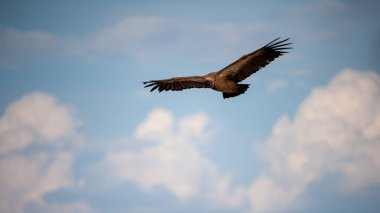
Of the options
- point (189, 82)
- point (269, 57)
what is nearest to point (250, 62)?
point (269, 57)

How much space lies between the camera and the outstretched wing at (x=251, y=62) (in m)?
26.5

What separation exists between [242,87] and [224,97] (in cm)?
87

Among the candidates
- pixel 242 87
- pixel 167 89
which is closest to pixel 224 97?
pixel 242 87

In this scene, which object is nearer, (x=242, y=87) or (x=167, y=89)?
(x=242, y=87)

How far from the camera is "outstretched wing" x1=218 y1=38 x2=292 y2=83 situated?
87.1 feet

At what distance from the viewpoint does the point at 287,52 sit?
26.5 meters

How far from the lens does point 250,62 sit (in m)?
26.8

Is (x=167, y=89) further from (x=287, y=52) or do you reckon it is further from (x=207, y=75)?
(x=287, y=52)

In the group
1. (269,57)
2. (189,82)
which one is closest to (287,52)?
(269,57)

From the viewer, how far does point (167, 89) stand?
28.2m

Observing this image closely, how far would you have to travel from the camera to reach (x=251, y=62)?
2681 centimetres

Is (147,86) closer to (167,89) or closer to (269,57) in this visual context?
(167,89)

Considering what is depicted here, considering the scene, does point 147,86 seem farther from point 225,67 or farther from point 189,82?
point 225,67

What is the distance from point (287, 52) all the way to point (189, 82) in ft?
13.9
